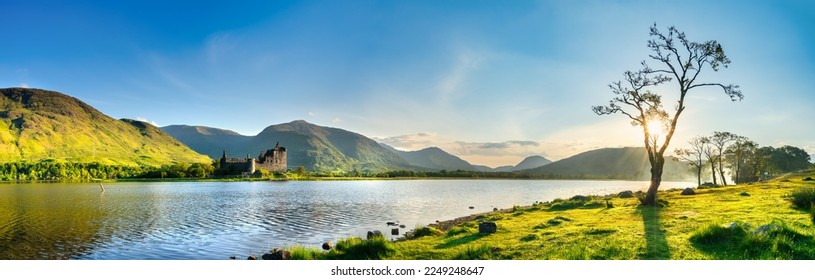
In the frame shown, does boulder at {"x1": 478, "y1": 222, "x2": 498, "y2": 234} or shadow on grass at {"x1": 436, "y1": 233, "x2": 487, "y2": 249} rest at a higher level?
boulder at {"x1": 478, "y1": 222, "x2": 498, "y2": 234}

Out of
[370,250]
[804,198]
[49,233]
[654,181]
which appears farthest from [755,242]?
[49,233]

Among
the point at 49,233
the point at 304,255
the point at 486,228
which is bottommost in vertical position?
the point at 49,233

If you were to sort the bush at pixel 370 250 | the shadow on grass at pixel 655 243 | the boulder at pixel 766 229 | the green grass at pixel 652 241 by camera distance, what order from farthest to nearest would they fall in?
the bush at pixel 370 250 → the shadow on grass at pixel 655 243 → the boulder at pixel 766 229 → the green grass at pixel 652 241

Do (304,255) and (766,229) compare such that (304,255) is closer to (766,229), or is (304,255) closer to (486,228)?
(486,228)

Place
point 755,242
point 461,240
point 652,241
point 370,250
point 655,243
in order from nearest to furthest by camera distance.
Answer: point 755,242, point 655,243, point 652,241, point 370,250, point 461,240

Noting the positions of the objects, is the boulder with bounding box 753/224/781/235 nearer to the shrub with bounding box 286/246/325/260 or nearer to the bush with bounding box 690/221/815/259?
the bush with bounding box 690/221/815/259

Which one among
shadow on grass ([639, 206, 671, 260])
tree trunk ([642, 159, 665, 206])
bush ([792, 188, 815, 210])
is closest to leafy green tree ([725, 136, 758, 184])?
tree trunk ([642, 159, 665, 206])

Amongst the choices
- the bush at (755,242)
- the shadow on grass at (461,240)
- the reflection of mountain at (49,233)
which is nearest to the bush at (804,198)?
the bush at (755,242)

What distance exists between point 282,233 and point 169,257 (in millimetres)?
9502

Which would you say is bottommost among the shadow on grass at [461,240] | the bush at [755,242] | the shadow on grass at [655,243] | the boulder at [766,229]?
the shadow on grass at [461,240]

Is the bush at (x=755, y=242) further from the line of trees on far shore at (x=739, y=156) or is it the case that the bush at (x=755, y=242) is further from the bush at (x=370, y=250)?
the line of trees on far shore at (x=739, y=156)

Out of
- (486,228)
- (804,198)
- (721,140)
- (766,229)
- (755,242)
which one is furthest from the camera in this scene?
(721,140)

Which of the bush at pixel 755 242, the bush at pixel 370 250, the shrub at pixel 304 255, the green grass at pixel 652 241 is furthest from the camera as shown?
the shrub at pixel 304 255
